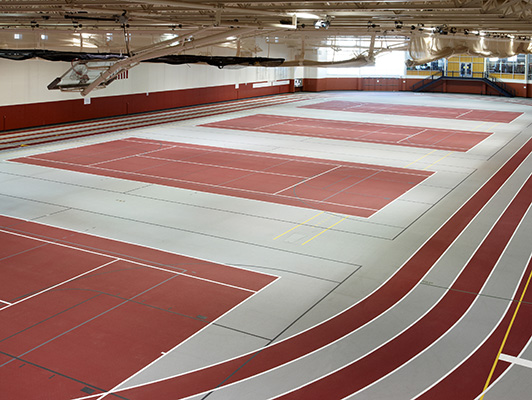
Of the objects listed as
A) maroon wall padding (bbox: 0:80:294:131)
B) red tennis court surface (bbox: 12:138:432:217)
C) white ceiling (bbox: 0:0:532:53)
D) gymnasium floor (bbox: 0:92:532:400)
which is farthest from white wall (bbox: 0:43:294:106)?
gymnasium floor (bbox: 0:92:532:400)

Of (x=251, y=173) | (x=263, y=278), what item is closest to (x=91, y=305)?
(x=263, y=278)

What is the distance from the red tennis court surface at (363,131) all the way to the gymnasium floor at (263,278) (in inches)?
238

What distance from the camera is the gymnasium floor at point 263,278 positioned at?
998 centimetres

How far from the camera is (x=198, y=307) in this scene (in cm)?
1247

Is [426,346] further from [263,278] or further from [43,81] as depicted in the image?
[43,81]

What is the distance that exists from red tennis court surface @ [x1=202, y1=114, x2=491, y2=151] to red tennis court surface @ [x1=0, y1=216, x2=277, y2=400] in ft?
69.3

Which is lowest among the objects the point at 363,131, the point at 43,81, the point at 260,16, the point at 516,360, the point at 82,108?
the point at 516,360

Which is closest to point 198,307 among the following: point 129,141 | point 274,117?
point 129,141

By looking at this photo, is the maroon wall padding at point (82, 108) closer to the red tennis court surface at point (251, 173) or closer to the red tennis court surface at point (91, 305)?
the red tennis court surface at point (251, 173)

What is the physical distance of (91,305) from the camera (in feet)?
40.9

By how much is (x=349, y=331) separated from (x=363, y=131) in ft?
90.2

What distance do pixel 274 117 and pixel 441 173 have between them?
66.5 ft

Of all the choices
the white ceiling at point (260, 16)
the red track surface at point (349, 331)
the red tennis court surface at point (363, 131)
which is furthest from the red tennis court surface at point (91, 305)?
the red tennis court surface at point (363, 131)

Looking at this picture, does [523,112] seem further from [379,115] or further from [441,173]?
[441,173]
